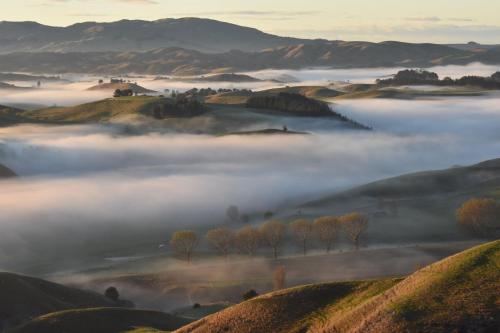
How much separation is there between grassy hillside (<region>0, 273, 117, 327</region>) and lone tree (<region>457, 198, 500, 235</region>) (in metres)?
77.9

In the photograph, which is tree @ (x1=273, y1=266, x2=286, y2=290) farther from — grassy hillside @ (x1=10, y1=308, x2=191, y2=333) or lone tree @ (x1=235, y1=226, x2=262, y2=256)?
lone tree @ (x1=235, y1=226, x2=262, y2=256)

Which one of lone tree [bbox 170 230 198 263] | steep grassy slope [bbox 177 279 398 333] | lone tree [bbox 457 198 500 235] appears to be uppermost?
steep grassy slope [bbox 177 279 398 333]

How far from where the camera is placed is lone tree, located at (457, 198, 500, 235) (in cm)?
15062

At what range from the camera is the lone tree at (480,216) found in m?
151

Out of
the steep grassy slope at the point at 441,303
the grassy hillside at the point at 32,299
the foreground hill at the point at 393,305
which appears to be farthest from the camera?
the grassy hillside at the point at 32,299

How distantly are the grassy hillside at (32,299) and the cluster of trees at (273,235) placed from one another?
4321 centimetres

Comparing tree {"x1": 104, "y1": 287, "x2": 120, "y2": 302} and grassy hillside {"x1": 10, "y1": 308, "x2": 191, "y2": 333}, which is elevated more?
grassy hillside {"x1": 10, "y1": 308, "x2": 191, "y2": 333}

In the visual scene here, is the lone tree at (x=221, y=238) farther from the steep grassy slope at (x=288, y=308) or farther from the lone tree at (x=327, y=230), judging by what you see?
the steep grassy slope at (x=288, y=308)

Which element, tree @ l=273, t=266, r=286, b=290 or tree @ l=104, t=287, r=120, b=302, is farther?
tree @ l=104, t=287, r=120, b=302

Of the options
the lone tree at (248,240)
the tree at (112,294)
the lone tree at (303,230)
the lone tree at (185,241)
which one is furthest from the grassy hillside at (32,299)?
the lone tree at (303,230)

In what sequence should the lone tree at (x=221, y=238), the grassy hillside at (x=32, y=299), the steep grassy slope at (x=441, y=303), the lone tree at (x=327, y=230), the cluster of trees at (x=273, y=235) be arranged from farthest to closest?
the lone tree at (x=221, y=238), the lone tree at (x=327, y=230), the cluster of trees at (x=273, y=235), the grassy hillside at (x=32, y=299), the steep grassy slope at (x=441, y=303)

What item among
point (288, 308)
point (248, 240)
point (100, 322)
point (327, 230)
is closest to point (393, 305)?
point (288, 308)

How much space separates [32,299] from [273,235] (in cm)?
6672

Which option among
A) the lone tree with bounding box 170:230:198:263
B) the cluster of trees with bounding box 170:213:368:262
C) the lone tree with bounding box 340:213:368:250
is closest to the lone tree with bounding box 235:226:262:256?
the cluster of trees with bounding box 170:213:368:262
